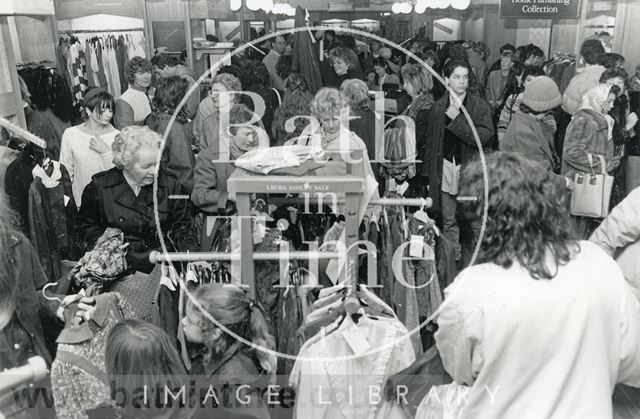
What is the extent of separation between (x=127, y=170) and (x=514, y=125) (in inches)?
85.2

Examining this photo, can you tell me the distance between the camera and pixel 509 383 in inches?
67.1

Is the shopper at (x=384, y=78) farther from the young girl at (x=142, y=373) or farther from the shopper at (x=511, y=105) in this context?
the young girl at (x=142, y=373)

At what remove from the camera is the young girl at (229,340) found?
1.99 meters

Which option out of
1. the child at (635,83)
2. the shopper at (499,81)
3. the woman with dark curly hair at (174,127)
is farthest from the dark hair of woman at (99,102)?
the child at (635,83)

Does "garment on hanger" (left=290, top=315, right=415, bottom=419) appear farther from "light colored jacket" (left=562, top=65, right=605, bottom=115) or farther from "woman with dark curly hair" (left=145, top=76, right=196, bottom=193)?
"light colored jacket" (left=562, top=65, right=605, bottom=115)

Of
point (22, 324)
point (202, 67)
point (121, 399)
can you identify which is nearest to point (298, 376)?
point (121, 399)

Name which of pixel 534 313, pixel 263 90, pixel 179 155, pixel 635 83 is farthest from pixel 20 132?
pixel 635 83

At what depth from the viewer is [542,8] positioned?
147 inches

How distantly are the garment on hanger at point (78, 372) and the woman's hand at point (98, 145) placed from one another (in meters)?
1.41

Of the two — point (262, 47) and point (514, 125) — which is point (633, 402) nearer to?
point (514, 125)

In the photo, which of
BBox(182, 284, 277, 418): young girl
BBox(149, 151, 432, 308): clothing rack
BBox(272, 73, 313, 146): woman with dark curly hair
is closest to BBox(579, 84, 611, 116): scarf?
BBox(272, 73, 313, 146): woman with dark curly hair

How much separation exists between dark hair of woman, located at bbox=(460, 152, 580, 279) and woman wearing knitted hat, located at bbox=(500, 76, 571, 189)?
71.4 inches

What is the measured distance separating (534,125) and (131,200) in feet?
7.40

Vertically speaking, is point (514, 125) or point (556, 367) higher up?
point (514, 125)
